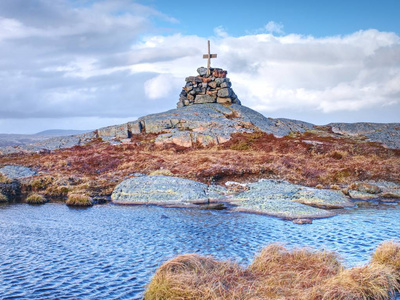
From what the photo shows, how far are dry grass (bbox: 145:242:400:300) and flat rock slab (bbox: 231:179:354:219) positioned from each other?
35.2 feet

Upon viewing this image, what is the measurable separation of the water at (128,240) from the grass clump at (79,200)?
194 centimetres

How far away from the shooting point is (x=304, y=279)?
12.6 m

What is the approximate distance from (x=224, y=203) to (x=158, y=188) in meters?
6.55

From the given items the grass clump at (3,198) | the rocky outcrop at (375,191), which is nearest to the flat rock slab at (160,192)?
the grass clump at (3,198)

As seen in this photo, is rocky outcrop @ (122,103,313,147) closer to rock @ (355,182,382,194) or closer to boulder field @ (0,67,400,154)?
boulder field @ (0,67,400,154)

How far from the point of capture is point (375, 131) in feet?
208

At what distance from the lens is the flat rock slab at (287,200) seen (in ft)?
83.6

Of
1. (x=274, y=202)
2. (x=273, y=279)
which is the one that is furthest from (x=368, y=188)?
(x=273, y=279)

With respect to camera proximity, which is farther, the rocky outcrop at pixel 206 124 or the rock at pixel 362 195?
the rocky outcrop at pixel 206 124

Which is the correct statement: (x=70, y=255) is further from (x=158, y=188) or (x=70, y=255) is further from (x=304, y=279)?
(x=158, y=188)

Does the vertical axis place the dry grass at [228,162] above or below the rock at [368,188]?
above

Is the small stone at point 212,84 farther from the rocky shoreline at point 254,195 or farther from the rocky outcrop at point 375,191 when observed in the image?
the rocky outcrop at point 375,191

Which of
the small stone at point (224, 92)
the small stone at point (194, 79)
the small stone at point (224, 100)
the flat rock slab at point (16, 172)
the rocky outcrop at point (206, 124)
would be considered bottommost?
the flat rock slab at point (16, 172)

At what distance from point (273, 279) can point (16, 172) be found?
125ft
